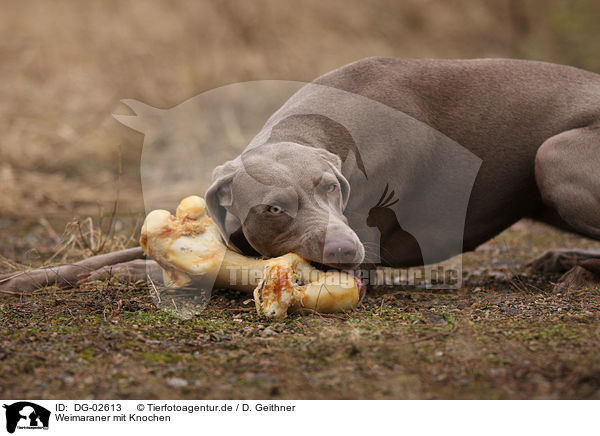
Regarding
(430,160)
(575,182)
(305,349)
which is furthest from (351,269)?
(575,182)

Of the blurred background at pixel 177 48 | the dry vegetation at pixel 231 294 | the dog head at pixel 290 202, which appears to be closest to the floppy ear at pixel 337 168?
the dog head at pixel 290 202

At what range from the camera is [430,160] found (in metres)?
4.23

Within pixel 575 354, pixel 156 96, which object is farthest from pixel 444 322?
pixel 156 96

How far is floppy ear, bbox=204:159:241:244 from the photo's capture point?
3.62 metres

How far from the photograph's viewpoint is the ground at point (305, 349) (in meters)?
2.34

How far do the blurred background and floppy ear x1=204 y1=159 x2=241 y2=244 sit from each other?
4.25 metres

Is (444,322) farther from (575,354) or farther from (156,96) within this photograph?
(156,96)

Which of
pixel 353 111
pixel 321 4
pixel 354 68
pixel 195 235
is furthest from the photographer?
pixel 321 4

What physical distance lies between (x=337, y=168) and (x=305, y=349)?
121 cm

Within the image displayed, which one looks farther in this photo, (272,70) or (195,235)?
(272,70)

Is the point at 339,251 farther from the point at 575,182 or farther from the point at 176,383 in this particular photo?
the point at 575,182

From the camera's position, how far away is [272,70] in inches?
417

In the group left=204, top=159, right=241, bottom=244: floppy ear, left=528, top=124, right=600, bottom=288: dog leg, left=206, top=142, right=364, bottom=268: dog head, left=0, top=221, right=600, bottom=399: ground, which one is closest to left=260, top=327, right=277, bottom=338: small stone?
left=0, top=221, right=600, bottom=399: ground

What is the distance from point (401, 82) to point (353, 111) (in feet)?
1.46
